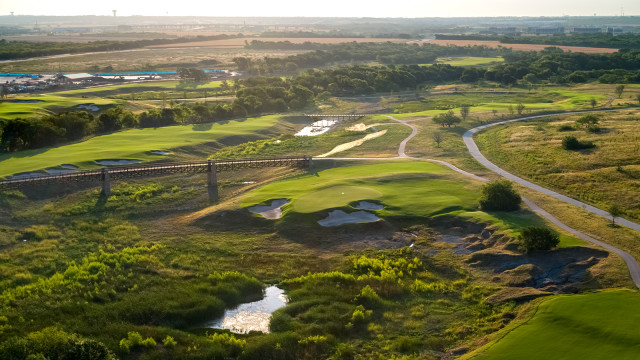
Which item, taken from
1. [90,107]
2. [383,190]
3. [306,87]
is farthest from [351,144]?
[306,87]

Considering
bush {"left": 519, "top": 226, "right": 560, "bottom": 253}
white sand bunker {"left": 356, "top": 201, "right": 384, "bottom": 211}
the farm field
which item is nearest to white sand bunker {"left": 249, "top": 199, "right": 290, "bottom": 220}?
white sand bunker {"left": 356, "top": 201, "right": 384, "bottom": 211}

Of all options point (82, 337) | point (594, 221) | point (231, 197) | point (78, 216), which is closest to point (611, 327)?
point (594, 221)

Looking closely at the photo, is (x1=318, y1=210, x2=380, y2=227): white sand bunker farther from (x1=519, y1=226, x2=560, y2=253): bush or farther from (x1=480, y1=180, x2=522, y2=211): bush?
(x1=519, y1=226, x2=560, y2=253): bush

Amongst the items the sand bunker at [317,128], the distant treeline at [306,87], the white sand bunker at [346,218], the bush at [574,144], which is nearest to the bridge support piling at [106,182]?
the distant treeline at [306,87]

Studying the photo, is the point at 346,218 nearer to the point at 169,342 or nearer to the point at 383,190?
the point at 383,190

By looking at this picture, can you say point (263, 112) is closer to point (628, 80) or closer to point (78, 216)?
point (78, 216)

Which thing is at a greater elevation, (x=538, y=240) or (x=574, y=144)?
(x=574, y=144)
